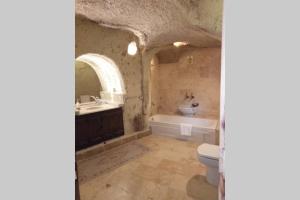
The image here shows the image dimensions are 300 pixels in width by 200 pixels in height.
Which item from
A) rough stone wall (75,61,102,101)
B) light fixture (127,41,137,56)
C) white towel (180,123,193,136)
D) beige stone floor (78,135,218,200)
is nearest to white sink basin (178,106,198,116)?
A: white towel (180,123,193,136)

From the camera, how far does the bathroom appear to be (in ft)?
8.28

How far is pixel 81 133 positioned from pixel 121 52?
6.16 ft

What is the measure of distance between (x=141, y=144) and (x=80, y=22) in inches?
108

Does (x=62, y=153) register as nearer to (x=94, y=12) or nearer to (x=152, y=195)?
(x=152, y=195)

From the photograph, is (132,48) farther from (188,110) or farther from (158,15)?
(188,110)

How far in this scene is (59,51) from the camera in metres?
0.59

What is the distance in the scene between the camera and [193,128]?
164 inches

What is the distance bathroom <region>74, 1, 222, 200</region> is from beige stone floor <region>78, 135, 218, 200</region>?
0.01 metres

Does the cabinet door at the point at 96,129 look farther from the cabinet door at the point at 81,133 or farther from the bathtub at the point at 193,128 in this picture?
the bathtub at the point at 193,128

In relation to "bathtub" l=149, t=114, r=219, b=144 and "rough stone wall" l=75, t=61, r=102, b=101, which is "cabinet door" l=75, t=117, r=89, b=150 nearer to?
"rough stone wall" l=75, t=61, r=102, b=101

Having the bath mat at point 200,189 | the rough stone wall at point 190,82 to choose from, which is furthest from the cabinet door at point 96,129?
the rough stone wall at point 190,82

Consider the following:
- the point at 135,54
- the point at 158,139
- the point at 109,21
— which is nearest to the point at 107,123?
the point at 158,139

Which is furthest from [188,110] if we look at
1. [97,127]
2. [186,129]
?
[97,127]

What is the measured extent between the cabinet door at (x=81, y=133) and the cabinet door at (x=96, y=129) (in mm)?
87
